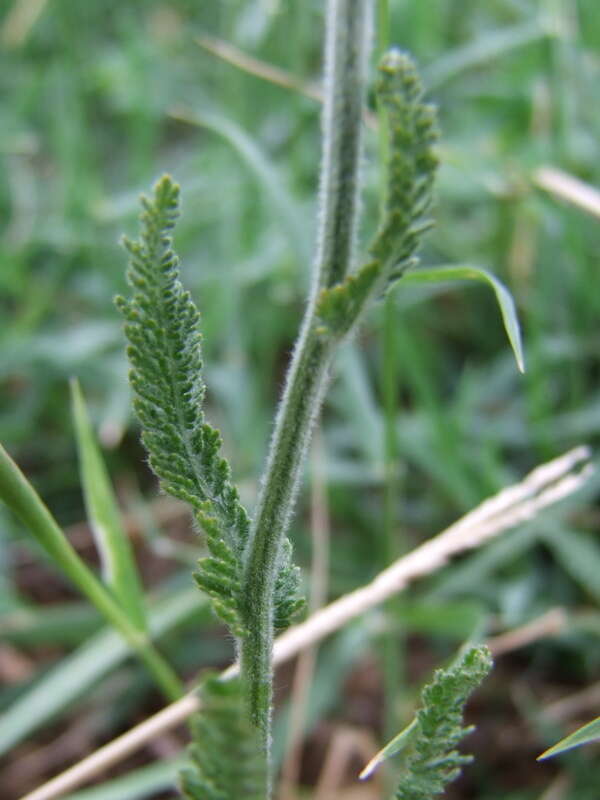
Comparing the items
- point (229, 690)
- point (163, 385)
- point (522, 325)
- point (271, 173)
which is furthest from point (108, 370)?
point (229, 690)

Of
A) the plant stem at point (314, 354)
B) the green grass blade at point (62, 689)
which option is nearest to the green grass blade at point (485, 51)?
the green grass blade at point (62, 689)

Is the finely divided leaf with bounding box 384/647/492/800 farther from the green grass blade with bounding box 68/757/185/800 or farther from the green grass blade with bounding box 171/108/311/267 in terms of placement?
the green grass blade with bounding box 171/108/311/267

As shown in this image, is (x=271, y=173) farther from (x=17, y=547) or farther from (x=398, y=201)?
(x=398, y=201)

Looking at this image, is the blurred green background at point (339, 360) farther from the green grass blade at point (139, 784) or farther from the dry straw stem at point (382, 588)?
the dry straw stem at point (382, 588)

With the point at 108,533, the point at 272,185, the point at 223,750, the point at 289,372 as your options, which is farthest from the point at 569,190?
the point at 223,750

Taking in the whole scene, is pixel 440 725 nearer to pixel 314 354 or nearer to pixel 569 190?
pixel 314 354

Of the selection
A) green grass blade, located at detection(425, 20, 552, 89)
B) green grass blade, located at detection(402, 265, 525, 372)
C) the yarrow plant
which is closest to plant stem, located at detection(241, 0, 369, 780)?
the yarrow plant
